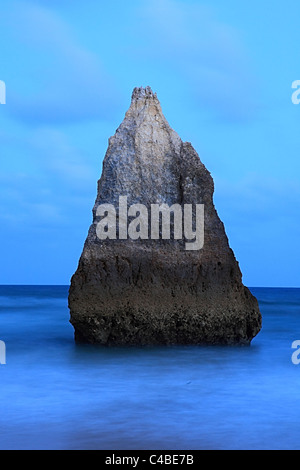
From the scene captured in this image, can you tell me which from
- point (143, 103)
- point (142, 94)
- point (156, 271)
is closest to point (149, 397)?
point (156, 271)

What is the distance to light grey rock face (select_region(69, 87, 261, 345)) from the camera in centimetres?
1639

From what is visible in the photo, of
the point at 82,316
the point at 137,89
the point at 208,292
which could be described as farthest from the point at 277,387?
the point at 137,89

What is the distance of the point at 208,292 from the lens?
55.0ft

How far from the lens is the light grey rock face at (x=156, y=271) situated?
16.4 metres

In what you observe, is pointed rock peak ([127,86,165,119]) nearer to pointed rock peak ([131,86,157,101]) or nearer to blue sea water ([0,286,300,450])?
pointed rock peak ([131,86,157,101])

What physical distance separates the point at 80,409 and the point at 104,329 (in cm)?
474

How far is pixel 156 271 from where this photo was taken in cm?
1647

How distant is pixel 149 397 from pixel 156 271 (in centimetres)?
434

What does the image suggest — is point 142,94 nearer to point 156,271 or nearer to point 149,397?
point 156,271

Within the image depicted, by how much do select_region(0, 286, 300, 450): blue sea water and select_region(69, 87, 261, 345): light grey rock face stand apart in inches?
18.4

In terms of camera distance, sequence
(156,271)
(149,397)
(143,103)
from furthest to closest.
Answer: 1. (143,103)
2. (156,271)
3. (149,397)

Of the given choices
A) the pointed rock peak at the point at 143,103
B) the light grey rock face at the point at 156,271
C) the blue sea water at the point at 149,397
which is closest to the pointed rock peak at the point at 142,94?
the pointed rock peak at the point at 143,103

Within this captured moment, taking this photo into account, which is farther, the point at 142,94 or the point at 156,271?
the point at 142,94
